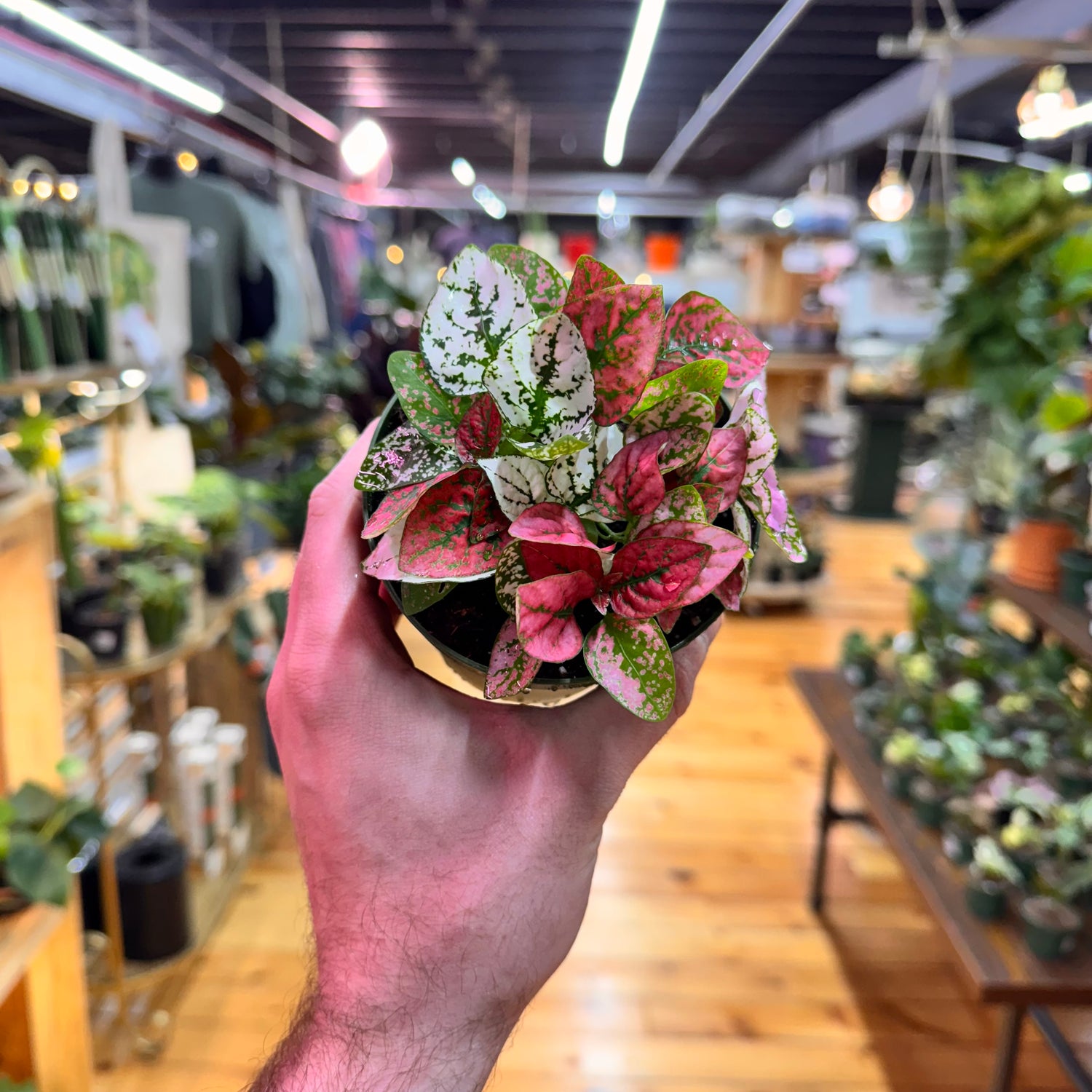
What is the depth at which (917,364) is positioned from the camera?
10.1ft

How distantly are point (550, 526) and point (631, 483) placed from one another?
0.20ft

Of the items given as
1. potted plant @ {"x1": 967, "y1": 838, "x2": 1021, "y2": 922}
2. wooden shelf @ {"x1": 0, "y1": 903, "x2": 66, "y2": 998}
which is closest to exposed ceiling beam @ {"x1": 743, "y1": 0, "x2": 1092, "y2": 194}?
Result: potted plant @ {"x1": 967, "y1": 838, "x2": 1021, "y2": 922}

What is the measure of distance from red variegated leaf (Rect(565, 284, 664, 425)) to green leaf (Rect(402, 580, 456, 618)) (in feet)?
0.49

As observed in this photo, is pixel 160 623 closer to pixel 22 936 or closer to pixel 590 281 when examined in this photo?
pixel 22 936

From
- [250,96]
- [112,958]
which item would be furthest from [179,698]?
[250,96]

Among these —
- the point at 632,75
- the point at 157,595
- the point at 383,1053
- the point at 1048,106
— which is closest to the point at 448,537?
the point at 383,1053

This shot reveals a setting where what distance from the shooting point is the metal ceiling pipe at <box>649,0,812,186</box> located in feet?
16.1

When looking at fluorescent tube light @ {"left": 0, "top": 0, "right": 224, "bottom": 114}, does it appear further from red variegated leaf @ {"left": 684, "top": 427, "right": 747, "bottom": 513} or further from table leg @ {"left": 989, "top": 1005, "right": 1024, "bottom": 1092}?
table leg @ {"left": 989, "top": 1005, "right": 1024, "bottom": 1092}

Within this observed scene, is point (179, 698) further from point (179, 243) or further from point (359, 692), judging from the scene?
point (359, 692)

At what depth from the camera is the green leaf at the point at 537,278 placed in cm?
56

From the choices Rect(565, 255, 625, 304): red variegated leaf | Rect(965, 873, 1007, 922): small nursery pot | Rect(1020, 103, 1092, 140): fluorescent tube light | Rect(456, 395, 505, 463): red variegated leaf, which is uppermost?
Rect(1020, 103, 1092, 140): fluorescent tube light

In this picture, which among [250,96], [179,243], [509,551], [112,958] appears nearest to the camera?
[509,551]

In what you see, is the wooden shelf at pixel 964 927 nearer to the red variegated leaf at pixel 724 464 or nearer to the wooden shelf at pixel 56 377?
the red variegated leaf at pixel 724 464

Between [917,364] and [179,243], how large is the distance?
2248mm
